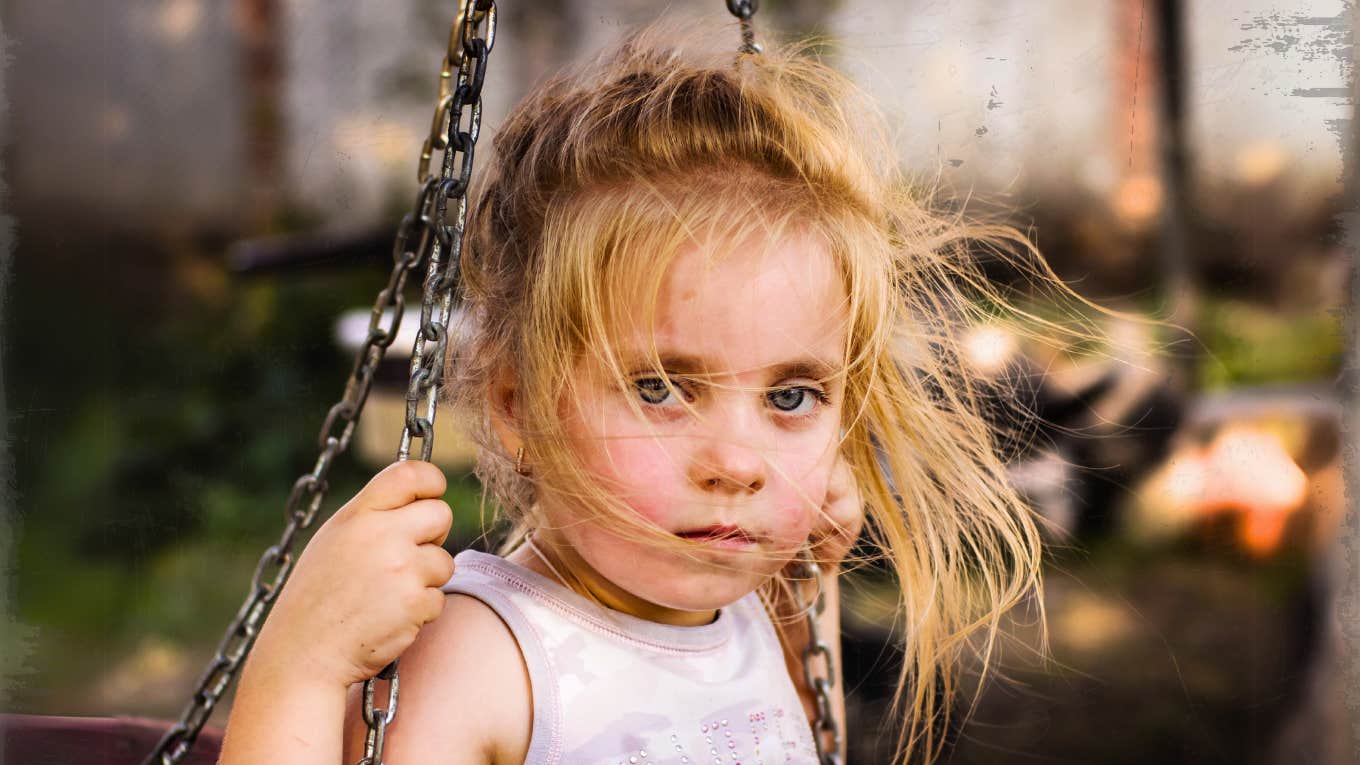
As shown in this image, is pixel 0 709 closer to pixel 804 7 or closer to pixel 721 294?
pixel 721 294

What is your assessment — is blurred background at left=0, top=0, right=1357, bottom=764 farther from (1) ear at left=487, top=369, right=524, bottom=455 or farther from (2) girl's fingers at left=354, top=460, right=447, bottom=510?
(2) girl's fingers at left=354, top=460, right=447, bottom=510

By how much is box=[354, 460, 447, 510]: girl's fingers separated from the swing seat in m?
0.37

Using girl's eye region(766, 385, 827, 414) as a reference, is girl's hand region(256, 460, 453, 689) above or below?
below

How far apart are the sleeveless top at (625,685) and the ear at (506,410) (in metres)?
0.09

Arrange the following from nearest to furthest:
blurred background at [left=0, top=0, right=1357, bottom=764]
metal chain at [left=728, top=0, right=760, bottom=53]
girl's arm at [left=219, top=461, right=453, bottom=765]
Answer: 1. girl's arm at [left=219, top=461, right=453, bottom=765]
2. metal chain at [left=728, top=0, right=760, bottom=53]
3. blurred background at [left=0, top=0, right=1357, bottom=764]

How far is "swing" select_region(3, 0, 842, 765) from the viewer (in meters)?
0.63

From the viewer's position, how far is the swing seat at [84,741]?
888 mm

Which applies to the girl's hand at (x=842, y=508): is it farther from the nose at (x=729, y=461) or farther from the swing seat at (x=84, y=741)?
the swing seat at (x=84, y=741)

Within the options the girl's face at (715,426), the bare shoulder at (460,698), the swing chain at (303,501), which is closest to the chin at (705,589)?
the girl's face at (715,426)

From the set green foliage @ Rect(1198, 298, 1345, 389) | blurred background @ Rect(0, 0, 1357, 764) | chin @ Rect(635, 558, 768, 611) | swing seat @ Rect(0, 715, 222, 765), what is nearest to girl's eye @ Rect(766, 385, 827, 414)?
chin @ Rect(635, 558, 768, 611)

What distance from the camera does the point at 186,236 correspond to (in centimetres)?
214

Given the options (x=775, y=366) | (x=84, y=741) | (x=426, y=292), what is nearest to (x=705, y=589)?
(x=775, y=366)

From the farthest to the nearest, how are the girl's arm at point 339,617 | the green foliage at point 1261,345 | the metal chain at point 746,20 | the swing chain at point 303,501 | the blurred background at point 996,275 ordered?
the green foliage at point 1261,345 < the blurred background at point 996,275 < the metal chain at point 746,20 < the swing chain at point 303,501 < the girl's arm at point 339,617

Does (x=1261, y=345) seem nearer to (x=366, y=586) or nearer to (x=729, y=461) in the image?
(x=729, y=461)
